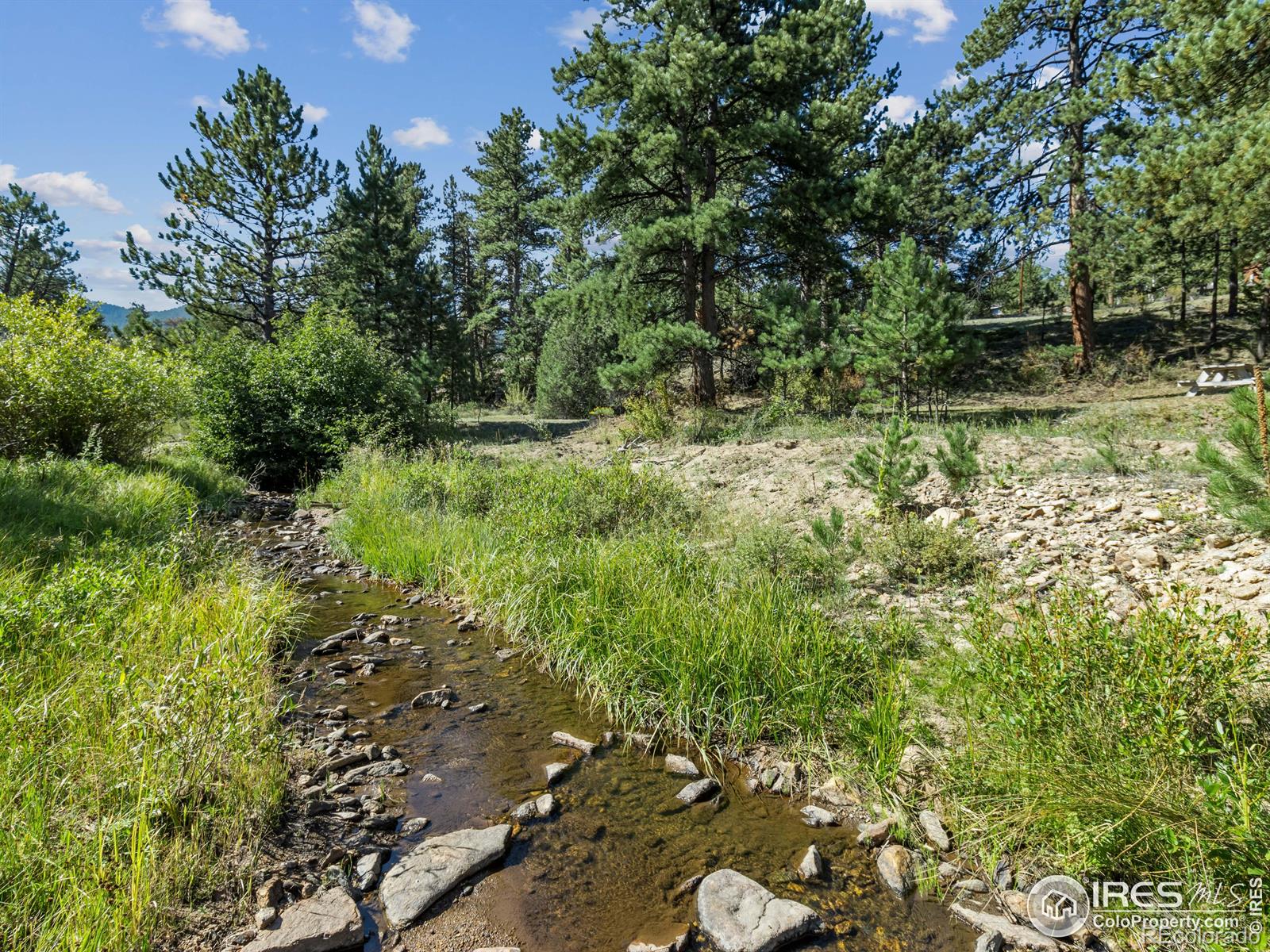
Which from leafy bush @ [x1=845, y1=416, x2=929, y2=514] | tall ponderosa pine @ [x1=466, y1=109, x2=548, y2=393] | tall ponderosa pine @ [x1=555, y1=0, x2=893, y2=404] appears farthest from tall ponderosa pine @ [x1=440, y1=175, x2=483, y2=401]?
leafy bush @ [x1=845, y1=416, x2=929, y2=514]

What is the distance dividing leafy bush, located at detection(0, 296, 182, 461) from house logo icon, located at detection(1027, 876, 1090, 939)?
12.7 meters

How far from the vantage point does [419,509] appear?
9.66 metres

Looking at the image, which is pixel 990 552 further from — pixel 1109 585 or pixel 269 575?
pixel 269 575

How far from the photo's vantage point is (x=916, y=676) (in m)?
4.32

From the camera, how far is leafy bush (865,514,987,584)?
6.03m

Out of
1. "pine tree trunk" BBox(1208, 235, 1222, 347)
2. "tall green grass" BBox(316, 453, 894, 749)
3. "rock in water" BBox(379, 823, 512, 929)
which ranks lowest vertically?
"rock in water" BBox(379, 823, 512, 929)

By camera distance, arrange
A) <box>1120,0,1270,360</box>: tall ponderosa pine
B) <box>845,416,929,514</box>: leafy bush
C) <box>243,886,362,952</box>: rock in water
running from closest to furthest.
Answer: <box>243,886,362,952</box>: rock in water < <box>845,416,929,514</box>: leafy bush < <box>1120,0,1270,360</box>: tall ponderosa pine

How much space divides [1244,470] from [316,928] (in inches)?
248

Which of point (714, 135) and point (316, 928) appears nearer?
point (316, 928)

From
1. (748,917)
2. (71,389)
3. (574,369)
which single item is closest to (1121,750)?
(748,917)

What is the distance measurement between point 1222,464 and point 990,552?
1917 millimetres

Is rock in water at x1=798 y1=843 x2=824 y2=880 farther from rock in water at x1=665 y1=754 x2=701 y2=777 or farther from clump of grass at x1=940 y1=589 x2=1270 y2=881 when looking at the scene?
rock in water at x1=665 y1=754 x2=701 y2=777

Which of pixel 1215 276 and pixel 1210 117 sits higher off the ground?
pixel 1210 117

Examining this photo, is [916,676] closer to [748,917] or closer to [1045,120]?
[748,917]
